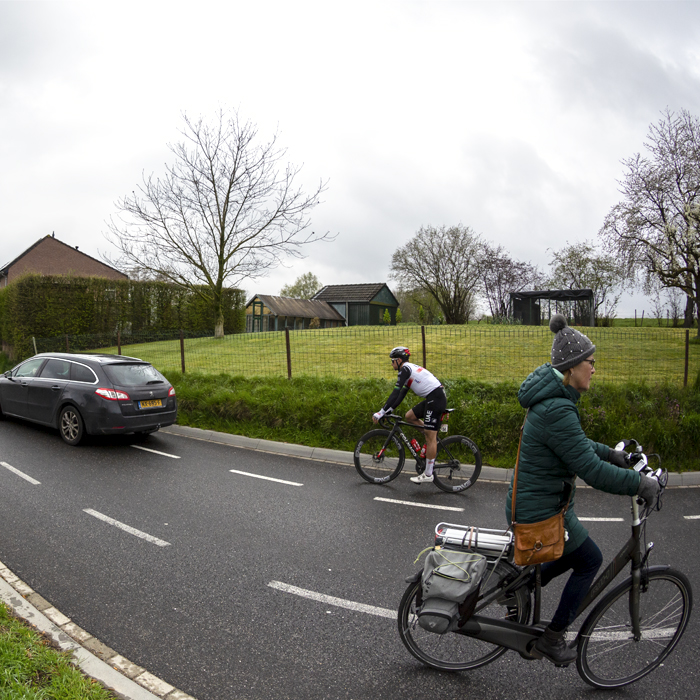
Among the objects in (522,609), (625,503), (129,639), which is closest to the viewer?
(522,609)

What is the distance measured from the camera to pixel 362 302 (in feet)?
181

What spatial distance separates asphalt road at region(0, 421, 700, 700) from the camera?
9.95 feet

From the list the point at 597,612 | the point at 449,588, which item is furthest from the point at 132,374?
the point at 597,612

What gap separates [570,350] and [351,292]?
2177 inches

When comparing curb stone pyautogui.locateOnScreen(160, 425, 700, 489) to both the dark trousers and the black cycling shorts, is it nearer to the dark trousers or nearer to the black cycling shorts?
the black cycling shorts

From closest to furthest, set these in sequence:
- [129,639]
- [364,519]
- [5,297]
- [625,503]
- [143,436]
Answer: [129,639]
[364,519]
[625,503]
[143,436]
[5,297]

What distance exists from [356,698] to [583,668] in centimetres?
128

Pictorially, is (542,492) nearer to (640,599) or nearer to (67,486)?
(640,599)

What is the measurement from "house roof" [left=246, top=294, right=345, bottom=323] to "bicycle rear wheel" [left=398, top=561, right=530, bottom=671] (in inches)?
1702

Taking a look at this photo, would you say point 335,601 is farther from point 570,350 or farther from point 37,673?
point 570,350

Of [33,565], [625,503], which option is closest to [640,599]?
[625,503]

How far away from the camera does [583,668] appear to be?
9.59 ft

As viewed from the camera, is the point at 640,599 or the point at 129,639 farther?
the point at 129,639

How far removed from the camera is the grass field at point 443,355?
40.7 ft
